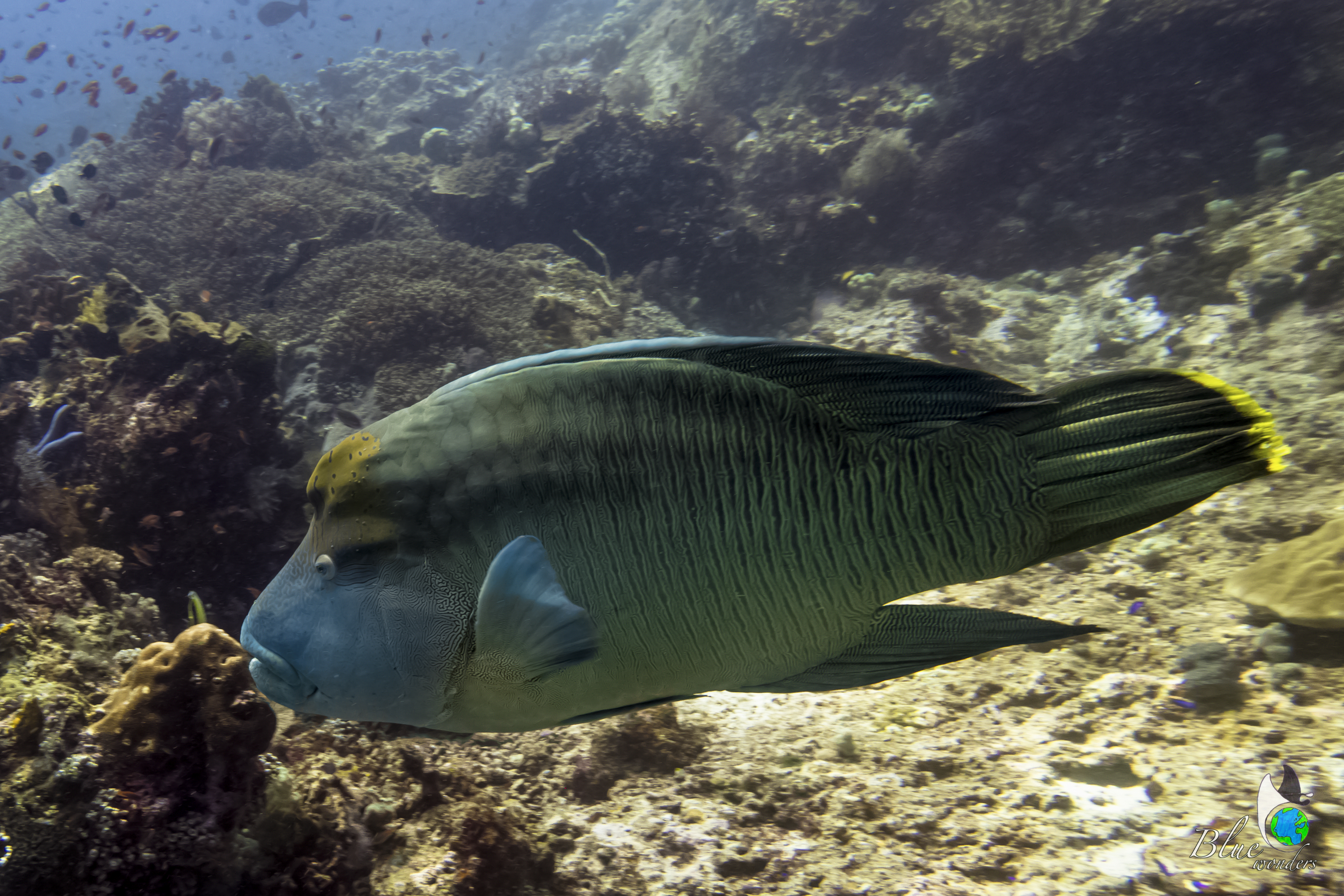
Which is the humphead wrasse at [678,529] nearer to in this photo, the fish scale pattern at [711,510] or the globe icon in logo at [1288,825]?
the fish scale pattern at [711,510]

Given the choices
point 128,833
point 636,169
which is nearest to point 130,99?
point 636,169

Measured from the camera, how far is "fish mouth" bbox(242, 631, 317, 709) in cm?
109

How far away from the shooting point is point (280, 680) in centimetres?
109

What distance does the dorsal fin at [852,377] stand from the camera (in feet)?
3.58

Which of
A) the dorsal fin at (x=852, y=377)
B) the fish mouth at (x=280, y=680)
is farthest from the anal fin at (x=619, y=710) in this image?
the dorsal fin at (x=852, y=377)

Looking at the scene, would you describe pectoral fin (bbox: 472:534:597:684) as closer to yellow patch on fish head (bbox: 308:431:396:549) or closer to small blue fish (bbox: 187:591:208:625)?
yellow patch on fish head (bbox: 308:431:396:549)

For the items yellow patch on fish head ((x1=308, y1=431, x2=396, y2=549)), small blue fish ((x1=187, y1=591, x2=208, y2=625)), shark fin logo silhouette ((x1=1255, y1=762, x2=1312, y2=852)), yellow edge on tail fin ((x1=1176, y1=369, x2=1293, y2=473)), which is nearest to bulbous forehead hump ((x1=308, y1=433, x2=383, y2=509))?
yellow patch on fish head ((x1=308, y1=431, x2=396, y2=549))

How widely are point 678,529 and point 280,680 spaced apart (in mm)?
788

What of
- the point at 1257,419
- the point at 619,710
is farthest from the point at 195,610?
the point at 1257,419

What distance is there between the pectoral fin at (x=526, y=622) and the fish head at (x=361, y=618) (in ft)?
0.23

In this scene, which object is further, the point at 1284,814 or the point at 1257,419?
the point at 1284,814

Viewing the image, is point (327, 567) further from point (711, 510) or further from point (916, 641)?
point (916, 641)

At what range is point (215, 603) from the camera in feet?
17.5

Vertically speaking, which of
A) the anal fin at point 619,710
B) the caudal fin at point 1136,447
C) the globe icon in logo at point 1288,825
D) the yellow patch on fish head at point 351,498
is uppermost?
the yellow patch on fish head at point 351,498
